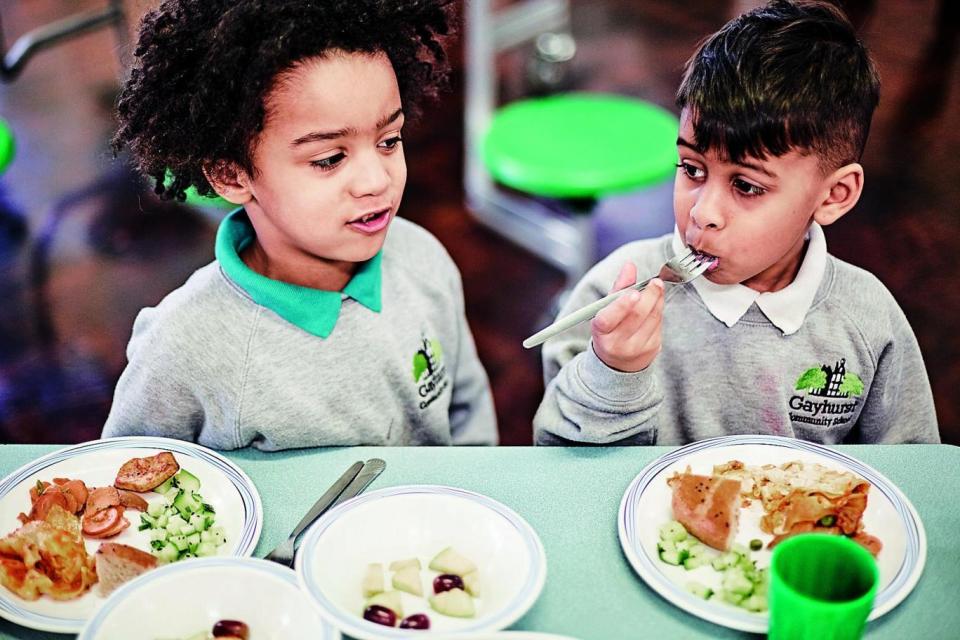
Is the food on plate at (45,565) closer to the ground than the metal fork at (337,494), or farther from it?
farther from it

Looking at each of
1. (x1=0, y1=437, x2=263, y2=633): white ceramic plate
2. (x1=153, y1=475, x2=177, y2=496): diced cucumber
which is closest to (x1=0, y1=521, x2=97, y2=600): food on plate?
(x1=0, y1=437, x2=263, y2=633): white ceramic plate

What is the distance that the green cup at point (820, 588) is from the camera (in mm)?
811

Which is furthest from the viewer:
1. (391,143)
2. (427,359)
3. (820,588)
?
(427,359)

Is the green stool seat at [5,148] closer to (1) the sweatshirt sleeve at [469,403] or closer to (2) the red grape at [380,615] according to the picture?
(1) the sweatshirt sleeve at [469,403]

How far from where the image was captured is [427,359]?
1487 mm

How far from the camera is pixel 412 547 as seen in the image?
1057mm

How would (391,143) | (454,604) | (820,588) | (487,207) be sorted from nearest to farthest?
(820,588) < (454,604) < (391,143) < (487,207)

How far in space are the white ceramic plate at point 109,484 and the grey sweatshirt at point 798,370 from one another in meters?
0.39

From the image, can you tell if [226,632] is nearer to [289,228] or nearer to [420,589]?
[420,589]

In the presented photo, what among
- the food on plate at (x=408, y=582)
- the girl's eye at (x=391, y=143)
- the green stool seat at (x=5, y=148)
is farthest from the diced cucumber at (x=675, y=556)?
the green stool seat at (x=5, y=148)

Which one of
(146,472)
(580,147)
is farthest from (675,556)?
(580,147)

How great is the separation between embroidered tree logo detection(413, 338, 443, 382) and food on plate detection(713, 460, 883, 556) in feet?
1.55

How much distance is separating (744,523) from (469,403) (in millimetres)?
630

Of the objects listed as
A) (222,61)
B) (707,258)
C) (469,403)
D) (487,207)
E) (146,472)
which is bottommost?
(487,207)
